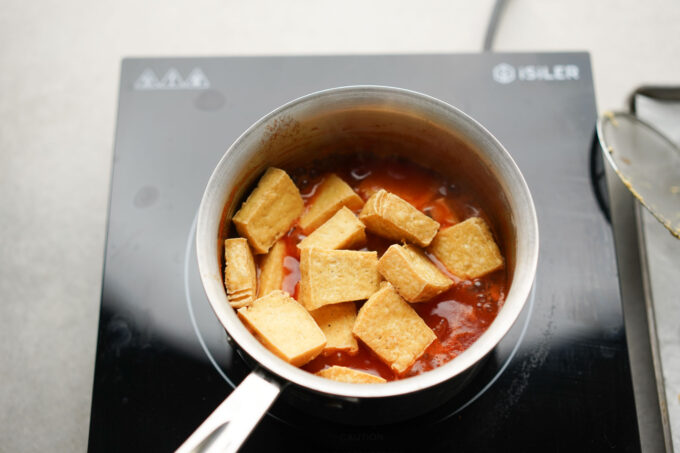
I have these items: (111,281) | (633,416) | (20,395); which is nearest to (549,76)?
(633,416)

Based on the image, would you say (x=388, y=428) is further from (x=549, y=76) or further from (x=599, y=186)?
(x=549, y=76)

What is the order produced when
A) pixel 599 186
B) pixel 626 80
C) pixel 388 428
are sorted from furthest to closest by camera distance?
1. pixel 626 80
2. pixel 599 186
3. pixel 388 428

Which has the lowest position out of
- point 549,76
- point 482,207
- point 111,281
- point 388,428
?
point 388,428

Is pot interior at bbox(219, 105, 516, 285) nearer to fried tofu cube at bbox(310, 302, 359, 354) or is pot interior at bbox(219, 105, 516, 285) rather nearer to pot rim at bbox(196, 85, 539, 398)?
pot rim at bbox(196, 85, 539, 398)

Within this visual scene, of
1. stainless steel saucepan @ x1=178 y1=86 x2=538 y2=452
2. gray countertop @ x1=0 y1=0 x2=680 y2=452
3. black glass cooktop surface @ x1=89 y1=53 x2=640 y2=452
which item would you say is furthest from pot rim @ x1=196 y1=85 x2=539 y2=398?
gray countertop @ x1=0 y1=0 x2=680 y2=452

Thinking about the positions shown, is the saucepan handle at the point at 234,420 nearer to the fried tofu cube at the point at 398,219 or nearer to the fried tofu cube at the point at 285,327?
the fried tofu cube at the point at 285,327

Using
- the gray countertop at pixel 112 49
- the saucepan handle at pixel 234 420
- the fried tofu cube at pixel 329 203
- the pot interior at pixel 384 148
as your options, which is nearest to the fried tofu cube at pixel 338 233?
the fried tofu cube at pixel 329 203
